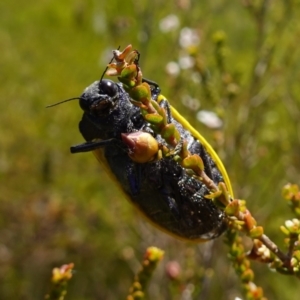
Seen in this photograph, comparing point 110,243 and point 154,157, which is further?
point 110,243

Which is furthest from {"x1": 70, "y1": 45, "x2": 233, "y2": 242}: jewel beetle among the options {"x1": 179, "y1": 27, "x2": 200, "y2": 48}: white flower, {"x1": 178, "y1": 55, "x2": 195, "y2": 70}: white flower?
{"x1": 179, "y1": 27, "x2": 200, "y2": 48}: white flower

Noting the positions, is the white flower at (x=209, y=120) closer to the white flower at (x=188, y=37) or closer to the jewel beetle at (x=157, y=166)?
the white flower at (x=188, y=37)

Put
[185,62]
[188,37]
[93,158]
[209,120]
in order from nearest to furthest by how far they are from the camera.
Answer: [209,120] → [185,62] → [188,37] → [93,158]

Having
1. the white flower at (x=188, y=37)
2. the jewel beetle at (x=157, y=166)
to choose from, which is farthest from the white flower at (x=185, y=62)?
the jewel beetle at (x=157, y=166)

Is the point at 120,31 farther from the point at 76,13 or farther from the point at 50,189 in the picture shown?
the point at 76,13

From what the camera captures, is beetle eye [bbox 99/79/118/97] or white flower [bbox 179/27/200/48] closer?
beetle eye [bbox 99/79/118/97]

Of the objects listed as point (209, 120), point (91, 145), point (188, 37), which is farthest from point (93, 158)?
point (91, 145)

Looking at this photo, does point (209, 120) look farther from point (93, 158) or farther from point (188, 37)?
point (93, 158)

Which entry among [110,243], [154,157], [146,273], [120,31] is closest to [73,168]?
[110,243]

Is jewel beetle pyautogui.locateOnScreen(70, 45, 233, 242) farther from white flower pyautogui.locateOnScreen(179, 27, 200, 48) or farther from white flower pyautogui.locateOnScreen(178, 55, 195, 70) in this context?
white flower pyautogui.locateOnScreen(179, 27, 200, 48)
